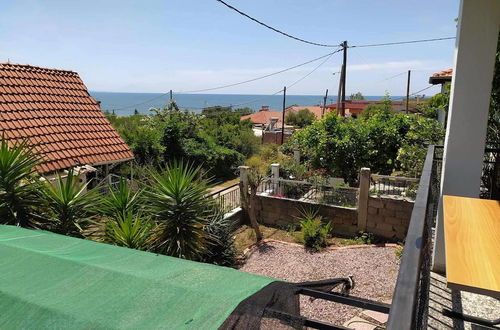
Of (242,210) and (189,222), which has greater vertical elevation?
(189,222)

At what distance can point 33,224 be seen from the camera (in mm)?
5027

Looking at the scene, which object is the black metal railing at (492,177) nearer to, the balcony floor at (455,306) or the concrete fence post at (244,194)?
the balcony floor at (455,306)

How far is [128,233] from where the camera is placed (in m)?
5.08

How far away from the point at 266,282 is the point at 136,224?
3.68 meters

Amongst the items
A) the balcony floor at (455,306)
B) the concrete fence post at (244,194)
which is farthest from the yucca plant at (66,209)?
the concrete fence post at (244,194)

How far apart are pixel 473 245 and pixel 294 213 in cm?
934

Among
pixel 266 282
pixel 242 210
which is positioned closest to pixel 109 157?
pixel 242 210

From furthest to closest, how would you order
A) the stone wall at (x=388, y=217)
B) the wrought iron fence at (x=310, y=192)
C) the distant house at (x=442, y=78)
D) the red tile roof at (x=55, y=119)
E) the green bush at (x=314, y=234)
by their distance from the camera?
the distant house at (x=442, y=78) → the wrought iron fence at (x=310, y=192) → the stone wall at (x=388, y=217) → the green bush at (x=314, y=234) → the red tile roof at (x=55, y=119)

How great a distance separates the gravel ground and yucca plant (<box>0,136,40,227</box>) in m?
4.53

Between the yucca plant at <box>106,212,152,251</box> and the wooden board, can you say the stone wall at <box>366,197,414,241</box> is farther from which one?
the wooden board

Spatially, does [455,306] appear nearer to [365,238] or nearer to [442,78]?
[365,238]

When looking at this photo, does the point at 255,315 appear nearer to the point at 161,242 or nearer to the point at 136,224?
the point at 136,224

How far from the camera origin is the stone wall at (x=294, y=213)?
10131 millimetres

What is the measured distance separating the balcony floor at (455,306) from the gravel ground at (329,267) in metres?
3.12
